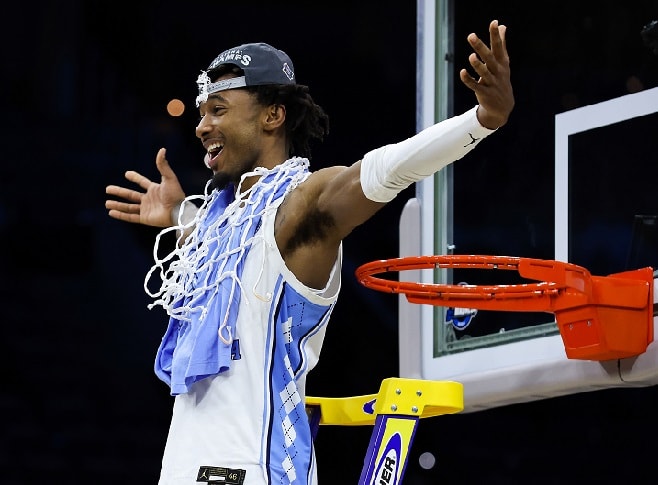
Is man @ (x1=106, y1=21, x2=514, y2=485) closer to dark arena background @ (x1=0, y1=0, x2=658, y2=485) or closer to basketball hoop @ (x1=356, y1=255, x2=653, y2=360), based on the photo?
basketball hoop @ (x1=356, y1=255, x2=653, y2=360)

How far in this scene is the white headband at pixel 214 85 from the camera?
178 centimetres

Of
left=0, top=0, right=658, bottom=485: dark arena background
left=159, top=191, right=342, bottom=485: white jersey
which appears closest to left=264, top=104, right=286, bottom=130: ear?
left=159, top=191, right=342, bottom=485: white jersey

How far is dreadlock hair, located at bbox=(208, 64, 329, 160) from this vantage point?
5.87ft

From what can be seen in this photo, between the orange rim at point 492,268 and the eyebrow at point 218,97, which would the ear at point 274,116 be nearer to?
Answer: the eyebrow at point 218,97

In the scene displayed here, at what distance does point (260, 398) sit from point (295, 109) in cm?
49

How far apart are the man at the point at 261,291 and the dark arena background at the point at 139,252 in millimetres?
2648

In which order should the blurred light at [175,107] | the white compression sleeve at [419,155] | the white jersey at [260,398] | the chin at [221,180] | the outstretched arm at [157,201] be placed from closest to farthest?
the white compression sleeve at [419,155], the white jersey at [260,398], the chin at [221,180], the outstretched arm at [157,201], the blurred light at [175,107]

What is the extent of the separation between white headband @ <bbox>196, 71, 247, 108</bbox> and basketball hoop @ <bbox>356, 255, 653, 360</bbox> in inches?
15.4

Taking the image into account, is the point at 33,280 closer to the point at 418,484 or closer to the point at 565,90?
the point at 418,484

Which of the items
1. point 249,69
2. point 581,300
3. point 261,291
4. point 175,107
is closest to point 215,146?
point 249,69

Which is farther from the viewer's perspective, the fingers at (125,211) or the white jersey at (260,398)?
the fingers at (125,211)

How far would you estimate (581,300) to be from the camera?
176 cm

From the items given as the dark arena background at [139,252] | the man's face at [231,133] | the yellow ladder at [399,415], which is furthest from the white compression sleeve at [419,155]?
the dark arena background at [139,252]

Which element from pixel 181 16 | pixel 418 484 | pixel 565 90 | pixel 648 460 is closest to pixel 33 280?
pixel 181 16
